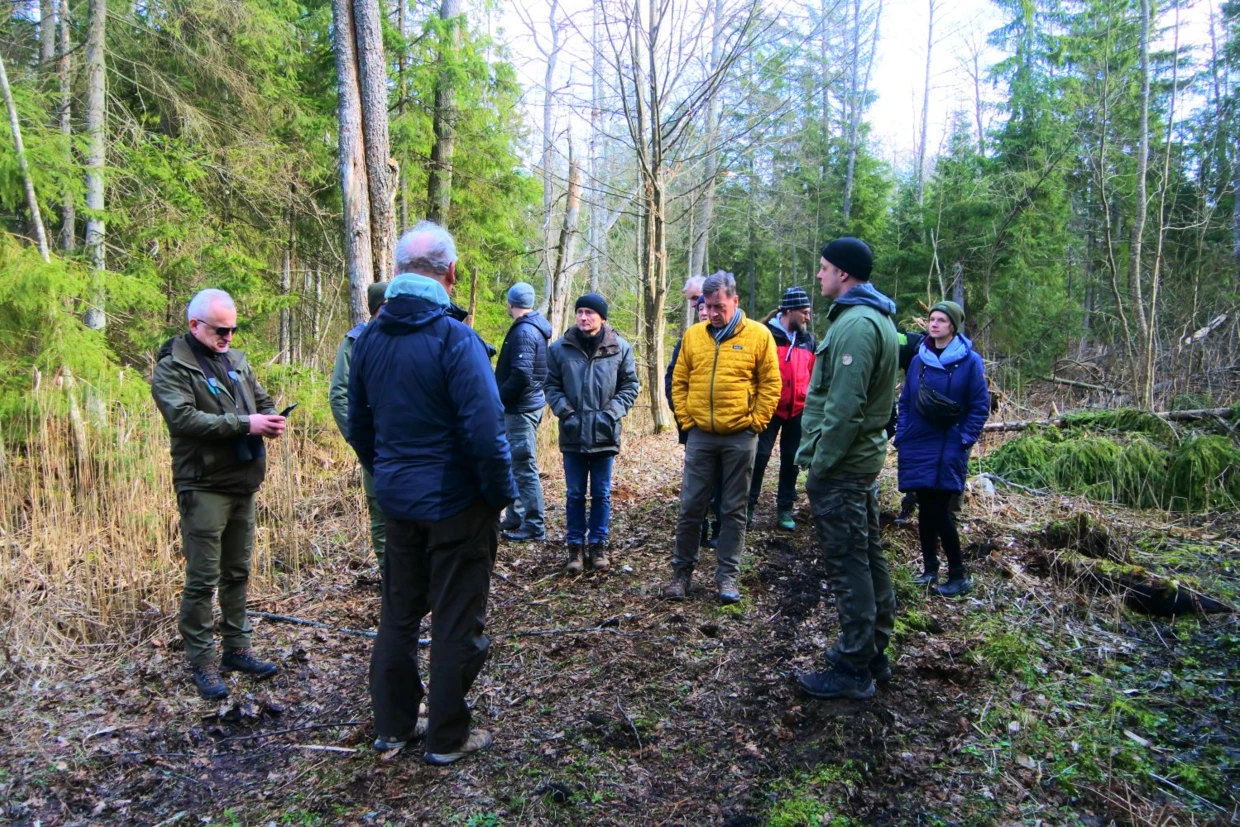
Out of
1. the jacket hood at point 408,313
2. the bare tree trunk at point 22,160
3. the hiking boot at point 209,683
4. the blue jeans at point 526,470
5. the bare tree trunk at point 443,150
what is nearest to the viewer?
the jacket hood at point 408,313

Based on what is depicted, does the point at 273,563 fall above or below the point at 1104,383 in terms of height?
below

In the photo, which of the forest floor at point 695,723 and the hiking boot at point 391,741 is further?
the hiking boot at point 391,741

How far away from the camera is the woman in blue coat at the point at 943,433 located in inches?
173

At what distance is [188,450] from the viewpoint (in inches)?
136

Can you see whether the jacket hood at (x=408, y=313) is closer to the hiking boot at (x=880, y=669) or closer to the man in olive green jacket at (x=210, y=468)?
the man in olive green jacket at (x=210, y=468)

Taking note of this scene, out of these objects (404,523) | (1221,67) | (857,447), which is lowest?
(404,523)

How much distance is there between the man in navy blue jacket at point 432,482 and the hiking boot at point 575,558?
2117 millimetres

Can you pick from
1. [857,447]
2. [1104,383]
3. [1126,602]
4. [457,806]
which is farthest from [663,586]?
[1104,383]

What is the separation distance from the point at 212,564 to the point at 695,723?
2.58 metres

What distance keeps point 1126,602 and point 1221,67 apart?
59.9ft

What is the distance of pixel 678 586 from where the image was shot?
4473 mm

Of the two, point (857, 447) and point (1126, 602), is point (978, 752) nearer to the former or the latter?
point (857, 447)

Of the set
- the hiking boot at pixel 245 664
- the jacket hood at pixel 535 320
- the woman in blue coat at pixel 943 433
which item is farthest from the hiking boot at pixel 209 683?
the woman in blue coat at pixel 943 433

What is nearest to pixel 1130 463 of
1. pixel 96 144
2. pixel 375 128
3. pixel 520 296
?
pixel 520 296
